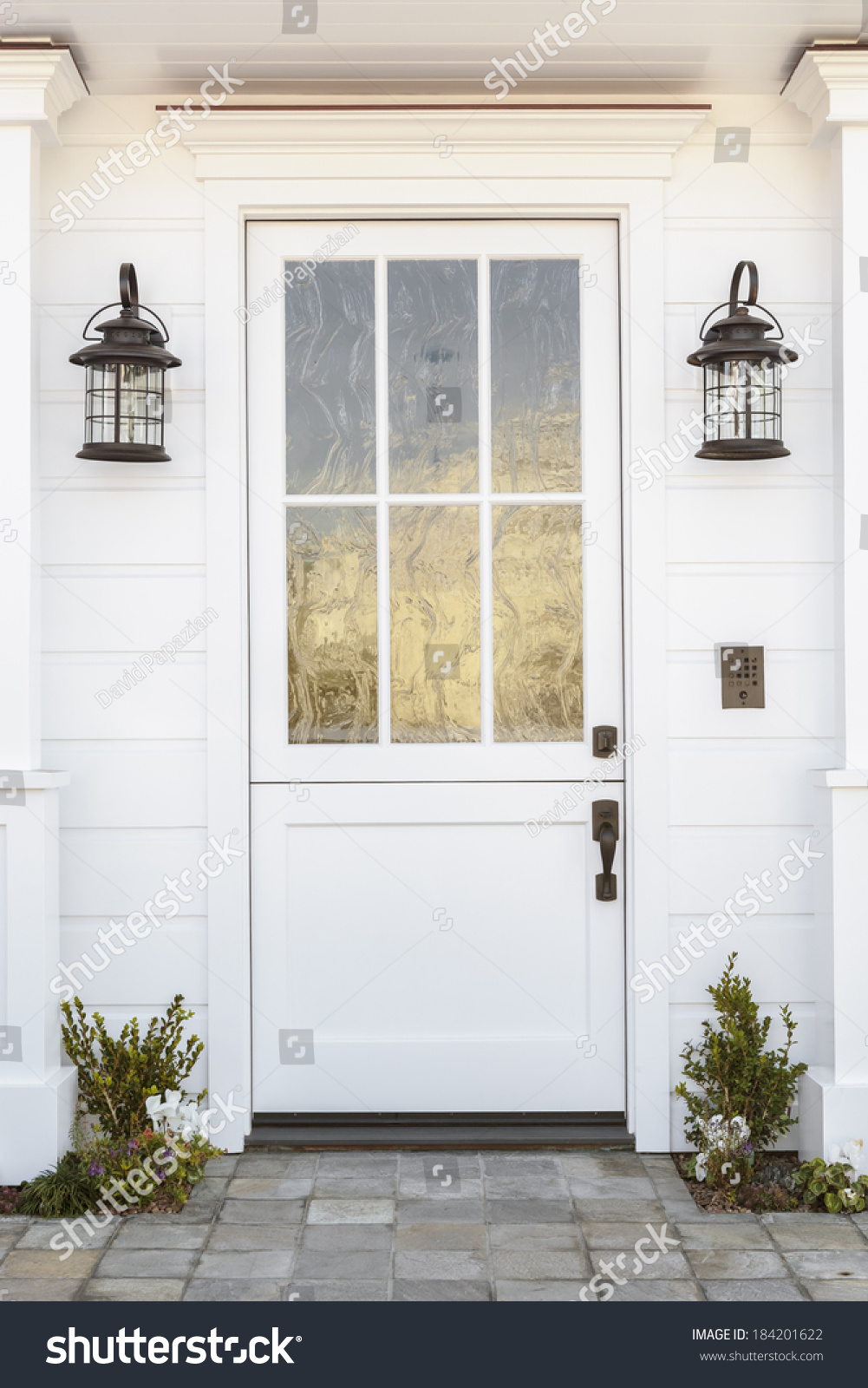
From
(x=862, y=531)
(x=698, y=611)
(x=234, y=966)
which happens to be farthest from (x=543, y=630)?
(x=234, y=966)

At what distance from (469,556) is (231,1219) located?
169 cm

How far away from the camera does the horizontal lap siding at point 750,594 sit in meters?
2.91

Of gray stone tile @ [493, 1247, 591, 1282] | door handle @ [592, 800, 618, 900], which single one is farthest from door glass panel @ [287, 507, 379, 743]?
gray stone tile @ [493, 1247, 591, 1282]

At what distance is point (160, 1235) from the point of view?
2.46 m

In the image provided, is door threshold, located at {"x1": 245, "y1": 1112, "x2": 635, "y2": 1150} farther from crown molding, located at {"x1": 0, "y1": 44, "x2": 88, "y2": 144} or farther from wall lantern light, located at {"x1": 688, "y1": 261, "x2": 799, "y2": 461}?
crown molding, located at {"x1": 0, "y1": 44, "x2": 88, "y2": 144}

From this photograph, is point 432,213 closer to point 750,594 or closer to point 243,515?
point 243,515

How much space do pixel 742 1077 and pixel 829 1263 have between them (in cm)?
45

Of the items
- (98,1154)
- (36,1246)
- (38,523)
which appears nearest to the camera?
(36,1246)

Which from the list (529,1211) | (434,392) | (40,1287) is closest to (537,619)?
(434,392)

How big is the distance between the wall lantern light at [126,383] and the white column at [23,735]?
A: 0.16 meters

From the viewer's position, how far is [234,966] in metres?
2.90

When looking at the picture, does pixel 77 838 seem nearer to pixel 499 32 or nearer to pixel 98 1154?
pixel 98 1154

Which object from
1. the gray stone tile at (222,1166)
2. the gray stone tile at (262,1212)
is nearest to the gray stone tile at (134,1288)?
the gray stone tile at (262,1212)

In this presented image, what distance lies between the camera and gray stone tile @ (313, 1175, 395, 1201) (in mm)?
2650
